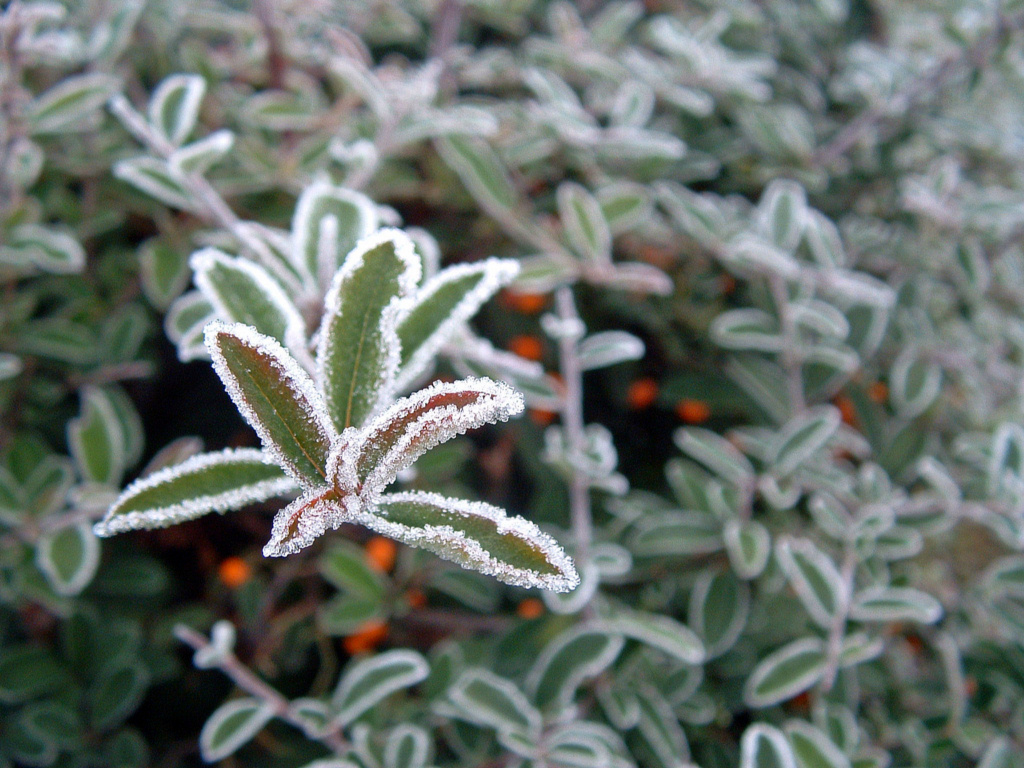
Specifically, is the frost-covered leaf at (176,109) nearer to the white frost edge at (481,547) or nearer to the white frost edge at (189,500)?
the white frost edge at (189,500)

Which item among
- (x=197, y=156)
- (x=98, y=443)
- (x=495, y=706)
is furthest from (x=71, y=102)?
(x=495, y=706)

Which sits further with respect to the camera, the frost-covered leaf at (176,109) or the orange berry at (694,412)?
the orange berry at (694,412)

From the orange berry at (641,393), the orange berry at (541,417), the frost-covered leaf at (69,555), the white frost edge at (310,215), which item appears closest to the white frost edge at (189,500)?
the white frost edge at (310,215)

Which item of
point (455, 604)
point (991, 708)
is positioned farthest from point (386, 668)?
point (991, 708)

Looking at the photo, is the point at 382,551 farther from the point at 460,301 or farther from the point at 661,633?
the point at 460,301

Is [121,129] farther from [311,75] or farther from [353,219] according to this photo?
[353,219]

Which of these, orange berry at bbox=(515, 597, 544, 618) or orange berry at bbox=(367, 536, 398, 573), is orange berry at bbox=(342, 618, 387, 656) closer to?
orange berry at bbox=(367, 536, 398, 573)
